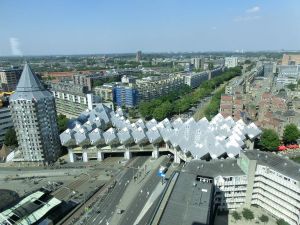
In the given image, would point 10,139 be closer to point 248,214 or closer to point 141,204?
point 141,204

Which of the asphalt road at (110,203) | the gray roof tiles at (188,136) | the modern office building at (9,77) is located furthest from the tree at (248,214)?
the modern office building at (9,77)

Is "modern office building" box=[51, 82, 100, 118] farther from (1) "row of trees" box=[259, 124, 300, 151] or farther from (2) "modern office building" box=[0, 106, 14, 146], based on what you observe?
(1) "row of trees" box=[259, 124, 300, 151]

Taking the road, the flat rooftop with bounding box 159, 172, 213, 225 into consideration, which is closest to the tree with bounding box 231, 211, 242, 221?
the flat rooftop with bounding box 159, 172, 213, 225

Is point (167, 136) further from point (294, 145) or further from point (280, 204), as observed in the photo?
point (294, 145)

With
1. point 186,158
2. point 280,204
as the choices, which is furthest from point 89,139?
point 280,204

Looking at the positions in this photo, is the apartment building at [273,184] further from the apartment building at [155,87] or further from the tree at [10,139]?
the apartment building at [155,87]

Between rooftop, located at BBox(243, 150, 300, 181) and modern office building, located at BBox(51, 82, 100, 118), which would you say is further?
modern office building, located at BBox(51, 82, 100, 118)
